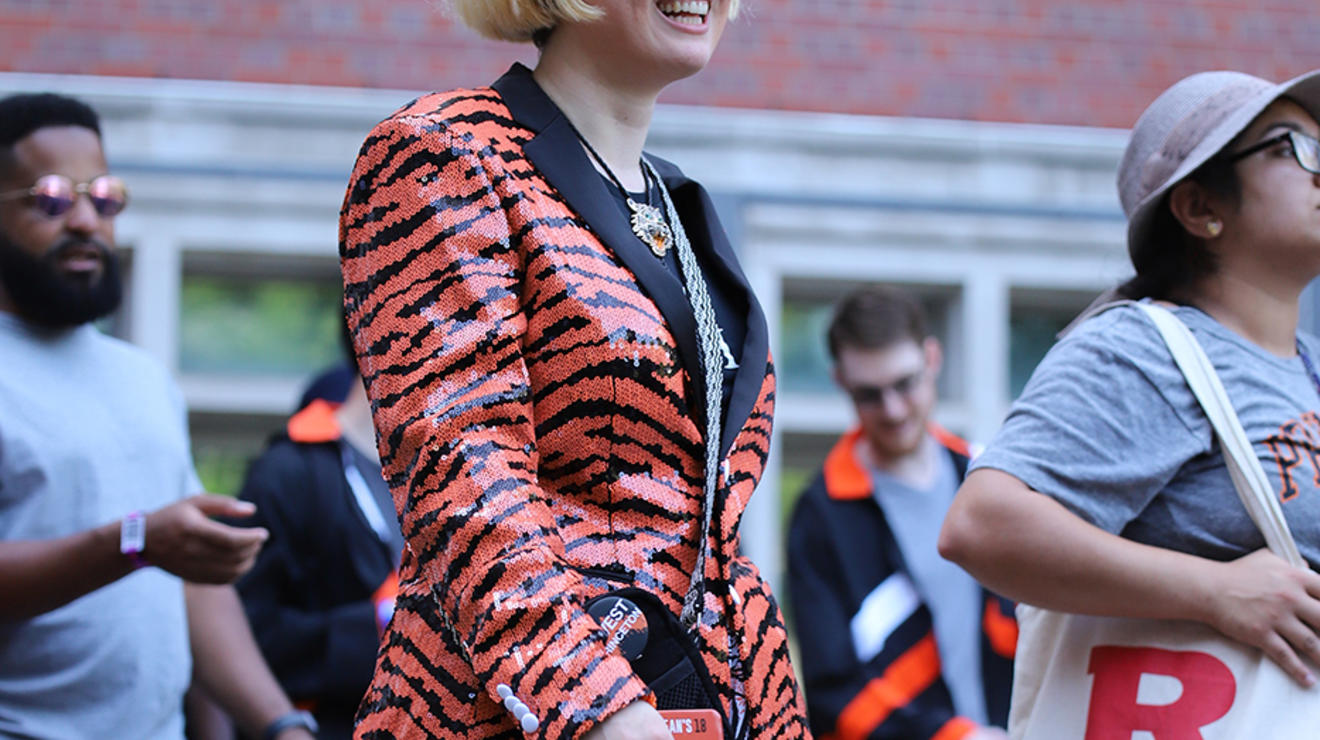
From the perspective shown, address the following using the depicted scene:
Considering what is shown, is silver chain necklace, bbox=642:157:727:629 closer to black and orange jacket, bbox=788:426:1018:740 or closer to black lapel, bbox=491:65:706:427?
black lapel, bbox=491:65:706:427

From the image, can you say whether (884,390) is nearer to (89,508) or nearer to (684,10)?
(89,508)

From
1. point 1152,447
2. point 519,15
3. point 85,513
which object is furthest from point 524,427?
point 85,513

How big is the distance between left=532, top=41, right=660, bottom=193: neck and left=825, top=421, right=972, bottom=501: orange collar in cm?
285

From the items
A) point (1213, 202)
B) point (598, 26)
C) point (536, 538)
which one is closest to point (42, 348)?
point (598, 26)

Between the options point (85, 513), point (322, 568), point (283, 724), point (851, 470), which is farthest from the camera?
point (851, 470)

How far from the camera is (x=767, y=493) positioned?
6.65 m

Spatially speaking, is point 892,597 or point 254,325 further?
point 254,325

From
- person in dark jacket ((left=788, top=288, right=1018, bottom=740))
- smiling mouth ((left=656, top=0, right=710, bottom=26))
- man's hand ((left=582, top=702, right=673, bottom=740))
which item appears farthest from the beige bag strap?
person in dark jacket ((left=788, top=288, right=1018, bottom=740))

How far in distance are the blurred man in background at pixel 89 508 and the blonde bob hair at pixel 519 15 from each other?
1.21 meters

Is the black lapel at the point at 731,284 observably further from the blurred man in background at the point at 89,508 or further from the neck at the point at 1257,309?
the blurred man in background at the point at 89,508

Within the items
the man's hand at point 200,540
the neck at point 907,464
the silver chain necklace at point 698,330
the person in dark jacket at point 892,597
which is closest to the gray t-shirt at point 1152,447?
the silver chain necklace at point 698,330

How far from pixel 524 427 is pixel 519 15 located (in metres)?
0.59

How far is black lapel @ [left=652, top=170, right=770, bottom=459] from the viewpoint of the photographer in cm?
217

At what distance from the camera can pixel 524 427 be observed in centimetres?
195
